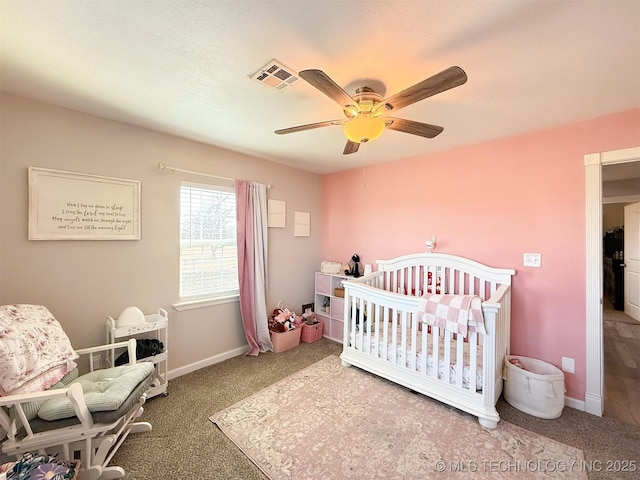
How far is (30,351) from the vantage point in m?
1.48

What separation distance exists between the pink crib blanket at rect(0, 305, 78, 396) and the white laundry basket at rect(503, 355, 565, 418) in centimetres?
320

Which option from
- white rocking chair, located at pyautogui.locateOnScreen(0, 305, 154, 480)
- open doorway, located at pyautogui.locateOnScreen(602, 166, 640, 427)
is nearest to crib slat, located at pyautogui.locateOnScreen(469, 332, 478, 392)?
open doorway, located at pyautogui.locateOnScreen(602, 166, 640, 427)

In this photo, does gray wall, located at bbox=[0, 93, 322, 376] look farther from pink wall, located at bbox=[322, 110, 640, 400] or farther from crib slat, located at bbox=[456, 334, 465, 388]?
crib slat, located at bbox=[456, 334, 465, 388]

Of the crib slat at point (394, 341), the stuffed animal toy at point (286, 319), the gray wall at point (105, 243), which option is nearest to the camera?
the gray wall at point (105, 243)

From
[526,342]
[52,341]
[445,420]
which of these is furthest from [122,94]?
[526,342]

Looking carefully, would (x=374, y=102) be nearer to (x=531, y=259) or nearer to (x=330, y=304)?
(x=531, y=259)

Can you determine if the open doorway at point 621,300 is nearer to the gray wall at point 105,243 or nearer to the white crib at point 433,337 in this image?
the white crib at point 433,337

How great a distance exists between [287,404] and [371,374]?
903mm

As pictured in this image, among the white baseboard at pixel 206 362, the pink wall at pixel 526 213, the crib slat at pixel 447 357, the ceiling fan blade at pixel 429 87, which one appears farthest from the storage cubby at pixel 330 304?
the ceiling fan blade at pixel 429 87

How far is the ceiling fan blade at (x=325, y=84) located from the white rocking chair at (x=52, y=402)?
190cm

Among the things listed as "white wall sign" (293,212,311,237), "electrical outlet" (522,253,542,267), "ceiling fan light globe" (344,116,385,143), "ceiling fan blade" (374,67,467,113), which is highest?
"ceiling fan blade" (374,67,467,113)

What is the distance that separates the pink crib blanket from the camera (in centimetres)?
135

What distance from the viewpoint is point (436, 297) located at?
2.14 meters

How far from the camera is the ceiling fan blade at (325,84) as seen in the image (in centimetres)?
115
